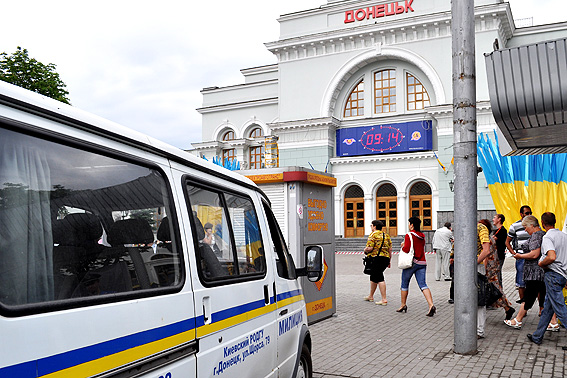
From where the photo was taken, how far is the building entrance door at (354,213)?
3875 cm

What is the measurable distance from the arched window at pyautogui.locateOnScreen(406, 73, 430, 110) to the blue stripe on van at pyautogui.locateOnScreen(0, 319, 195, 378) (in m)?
36.7

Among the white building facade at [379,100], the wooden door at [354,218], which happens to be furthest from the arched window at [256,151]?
the wooden door at [354,218]

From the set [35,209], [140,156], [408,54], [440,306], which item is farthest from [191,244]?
[408,54]

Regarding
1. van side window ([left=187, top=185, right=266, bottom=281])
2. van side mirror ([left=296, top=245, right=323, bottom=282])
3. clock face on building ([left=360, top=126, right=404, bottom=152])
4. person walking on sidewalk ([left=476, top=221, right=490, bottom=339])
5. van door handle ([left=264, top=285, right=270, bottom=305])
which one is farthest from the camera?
clock face on building ([left=360, top=126, right=404, bottom=152])

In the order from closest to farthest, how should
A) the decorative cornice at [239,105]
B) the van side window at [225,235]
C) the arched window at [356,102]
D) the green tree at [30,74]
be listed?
the van side window at [225,235]
the green tree at [30,74]
the arched window at [356,102]
the decorative cornice at [239,105]

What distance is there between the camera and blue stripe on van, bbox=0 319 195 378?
172cm

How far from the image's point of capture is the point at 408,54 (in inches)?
1453

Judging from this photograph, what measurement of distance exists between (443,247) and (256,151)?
32.0 meters

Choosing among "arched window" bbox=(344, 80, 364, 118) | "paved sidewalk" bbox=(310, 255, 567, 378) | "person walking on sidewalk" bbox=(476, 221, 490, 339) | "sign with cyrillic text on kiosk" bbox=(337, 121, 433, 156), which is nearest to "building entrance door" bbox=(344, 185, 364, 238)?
"sign with cyrillic text on kiosk" bbox=(337, 121, 433, 156)

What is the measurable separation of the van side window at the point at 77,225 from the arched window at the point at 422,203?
116 feet

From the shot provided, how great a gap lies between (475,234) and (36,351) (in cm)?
677

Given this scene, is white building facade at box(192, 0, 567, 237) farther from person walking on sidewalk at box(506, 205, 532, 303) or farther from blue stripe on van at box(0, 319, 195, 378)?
blue stripe on van at box(0, 319, 195, 378)

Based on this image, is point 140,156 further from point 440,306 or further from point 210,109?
point 210,109

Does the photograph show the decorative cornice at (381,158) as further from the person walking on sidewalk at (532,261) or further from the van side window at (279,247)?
the van side window at (279,247)
